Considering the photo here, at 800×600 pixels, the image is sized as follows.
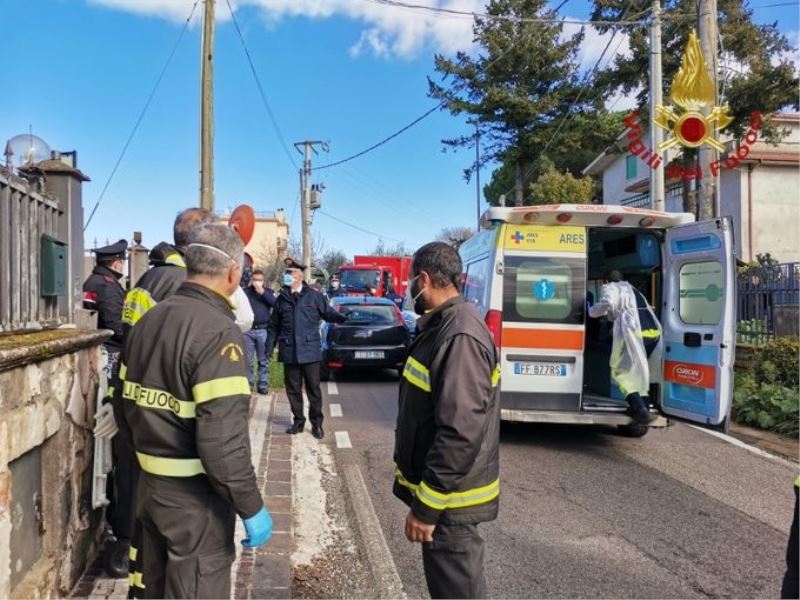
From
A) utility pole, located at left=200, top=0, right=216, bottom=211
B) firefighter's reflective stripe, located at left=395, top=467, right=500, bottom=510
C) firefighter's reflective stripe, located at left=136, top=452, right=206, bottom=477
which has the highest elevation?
utility pole, located at left=200, top=0, right=216, bottom=211

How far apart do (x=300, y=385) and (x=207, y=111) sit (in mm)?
6611

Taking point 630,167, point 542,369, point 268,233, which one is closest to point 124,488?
point 542,369

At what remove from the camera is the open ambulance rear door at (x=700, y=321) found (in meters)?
5.97

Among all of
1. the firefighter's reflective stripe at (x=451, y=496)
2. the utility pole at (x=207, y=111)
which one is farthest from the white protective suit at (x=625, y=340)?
the utility pole at (x=207, y=111)

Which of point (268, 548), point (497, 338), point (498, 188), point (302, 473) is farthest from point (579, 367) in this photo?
point (498, 188)

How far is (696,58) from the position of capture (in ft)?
33.6

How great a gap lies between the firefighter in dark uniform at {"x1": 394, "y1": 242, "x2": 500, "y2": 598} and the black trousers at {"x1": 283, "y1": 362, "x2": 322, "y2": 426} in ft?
14.7

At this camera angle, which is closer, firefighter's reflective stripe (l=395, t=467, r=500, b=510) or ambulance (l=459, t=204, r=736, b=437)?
firefighter's reflective stripe (l=395, t=467, r=500, b=510)

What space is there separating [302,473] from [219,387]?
399cm

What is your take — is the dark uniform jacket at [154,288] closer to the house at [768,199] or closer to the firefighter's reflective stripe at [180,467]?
the firefighter's reflective stripe at [180,467]

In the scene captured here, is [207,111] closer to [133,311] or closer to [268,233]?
[133,311]

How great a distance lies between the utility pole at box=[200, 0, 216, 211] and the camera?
1134cm

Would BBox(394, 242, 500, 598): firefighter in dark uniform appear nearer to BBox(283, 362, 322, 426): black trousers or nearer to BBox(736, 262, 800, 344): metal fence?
BBox(283, 362, 322, 426): black trousers

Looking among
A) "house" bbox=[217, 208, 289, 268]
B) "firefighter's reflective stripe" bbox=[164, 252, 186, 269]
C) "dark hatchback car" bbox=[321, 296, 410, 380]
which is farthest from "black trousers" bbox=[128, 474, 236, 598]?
"house" bbox=[217, 208, 289, 268]
